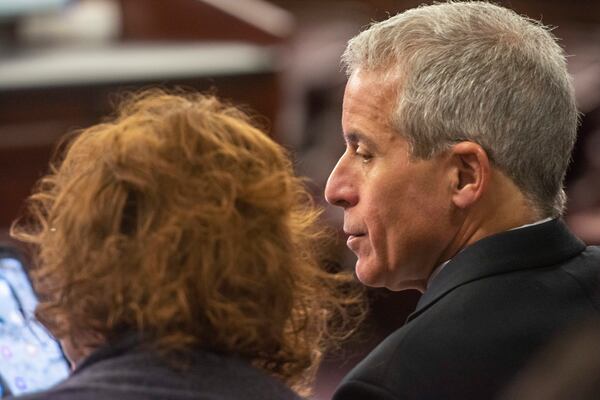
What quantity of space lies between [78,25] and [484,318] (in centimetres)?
367

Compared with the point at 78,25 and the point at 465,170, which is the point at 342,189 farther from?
the point at 78,25

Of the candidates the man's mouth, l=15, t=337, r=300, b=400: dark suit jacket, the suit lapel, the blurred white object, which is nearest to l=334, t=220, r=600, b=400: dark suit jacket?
the suit lapel

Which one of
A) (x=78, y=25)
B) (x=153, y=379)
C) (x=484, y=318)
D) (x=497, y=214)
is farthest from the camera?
(x=78, y=25)

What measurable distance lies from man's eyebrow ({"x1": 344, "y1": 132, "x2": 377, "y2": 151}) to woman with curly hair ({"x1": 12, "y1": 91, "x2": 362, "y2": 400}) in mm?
384

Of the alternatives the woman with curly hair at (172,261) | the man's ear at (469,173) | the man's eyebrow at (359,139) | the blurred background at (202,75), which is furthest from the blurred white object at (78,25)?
the woman with curly hair at (172,261)

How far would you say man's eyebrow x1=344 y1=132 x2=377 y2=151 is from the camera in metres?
1.72

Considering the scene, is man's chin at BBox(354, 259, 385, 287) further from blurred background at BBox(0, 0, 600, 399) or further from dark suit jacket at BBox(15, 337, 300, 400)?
blurred background at BBox(0, 0, 600, 399)

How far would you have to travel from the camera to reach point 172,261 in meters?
1.25

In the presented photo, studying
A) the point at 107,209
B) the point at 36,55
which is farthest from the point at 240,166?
the point at 36,55

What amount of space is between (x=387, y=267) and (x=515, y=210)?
0.18 m

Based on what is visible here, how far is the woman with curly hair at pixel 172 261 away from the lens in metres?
1.24

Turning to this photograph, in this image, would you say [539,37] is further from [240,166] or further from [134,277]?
[134,277]

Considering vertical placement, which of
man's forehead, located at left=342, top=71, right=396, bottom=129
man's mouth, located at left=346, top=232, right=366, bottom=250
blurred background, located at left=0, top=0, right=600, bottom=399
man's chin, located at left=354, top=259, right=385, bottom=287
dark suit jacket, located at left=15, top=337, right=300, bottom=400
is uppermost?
man's forehead, located at left=342, top=71, right=396, bottom=129

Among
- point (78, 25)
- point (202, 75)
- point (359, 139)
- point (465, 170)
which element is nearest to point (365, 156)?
point (359, 139)
